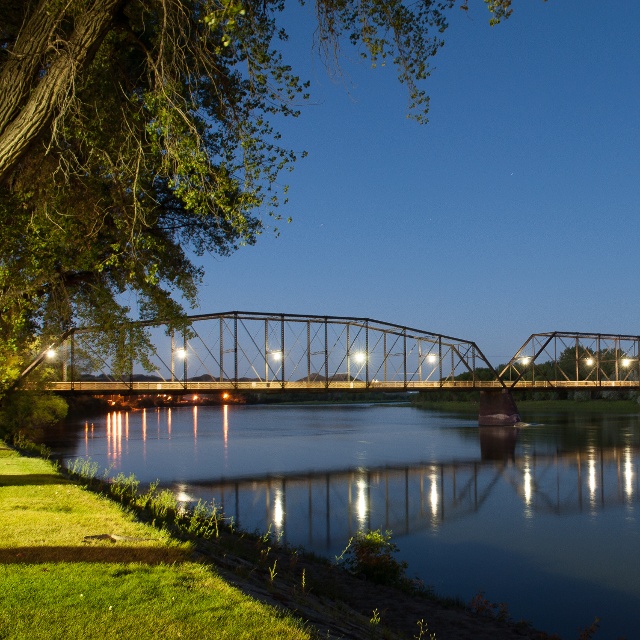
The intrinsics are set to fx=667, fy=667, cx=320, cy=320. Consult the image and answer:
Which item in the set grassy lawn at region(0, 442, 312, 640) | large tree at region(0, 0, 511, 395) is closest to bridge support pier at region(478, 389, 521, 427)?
large tree at region(0, 0, 511, 395)

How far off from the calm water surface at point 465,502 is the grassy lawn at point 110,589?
873cm

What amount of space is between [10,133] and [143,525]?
7.21 metres

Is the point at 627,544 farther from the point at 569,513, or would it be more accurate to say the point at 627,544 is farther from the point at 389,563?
the point at 389,563

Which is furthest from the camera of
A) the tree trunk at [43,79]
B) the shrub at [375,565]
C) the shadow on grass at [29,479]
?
the shadow on grass at [29,479]

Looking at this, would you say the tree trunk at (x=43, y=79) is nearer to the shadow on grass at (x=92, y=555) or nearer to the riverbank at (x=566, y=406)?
the shadow on grass at (x=92, y=555)

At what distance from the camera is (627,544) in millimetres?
21500

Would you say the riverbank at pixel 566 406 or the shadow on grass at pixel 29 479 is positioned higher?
the shadow on grass at pixel 29 479

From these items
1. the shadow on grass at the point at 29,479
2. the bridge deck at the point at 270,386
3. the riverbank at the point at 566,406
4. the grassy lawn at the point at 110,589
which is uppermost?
the bridge deck at the point at 270,386

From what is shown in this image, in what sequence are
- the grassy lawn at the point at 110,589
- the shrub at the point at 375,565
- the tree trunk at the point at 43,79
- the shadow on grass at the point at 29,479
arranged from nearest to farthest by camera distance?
the grassy lawn at the point at 110,589, the tree trunk at the point at 43,79, the shrub at the point at 375,565, the shadow on grass at the point at 29,479

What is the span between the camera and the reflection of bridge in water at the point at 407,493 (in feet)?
80.7

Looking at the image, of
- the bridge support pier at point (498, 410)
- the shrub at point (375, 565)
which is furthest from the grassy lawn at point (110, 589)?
the bridge support pier at point (498, 410)

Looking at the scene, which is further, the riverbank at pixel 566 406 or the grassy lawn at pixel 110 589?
the riverbank at pixel 566 406

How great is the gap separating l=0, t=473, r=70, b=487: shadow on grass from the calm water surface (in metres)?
6.50

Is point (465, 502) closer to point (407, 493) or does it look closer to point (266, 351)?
point (407, 493)
